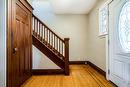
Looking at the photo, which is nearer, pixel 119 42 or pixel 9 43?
pixel 9 43

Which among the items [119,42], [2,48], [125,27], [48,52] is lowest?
[48,52]

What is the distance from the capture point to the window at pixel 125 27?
3492 millimetres

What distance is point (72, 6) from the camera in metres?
7.20

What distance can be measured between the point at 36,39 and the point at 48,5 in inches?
Result: 114

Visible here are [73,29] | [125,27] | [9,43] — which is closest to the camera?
[9,43]

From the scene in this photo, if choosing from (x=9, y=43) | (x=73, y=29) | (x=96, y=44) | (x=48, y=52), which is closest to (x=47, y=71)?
(x=48, y=52)

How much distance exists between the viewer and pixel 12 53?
3412 mm

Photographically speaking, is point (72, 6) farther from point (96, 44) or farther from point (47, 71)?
point (47, 71)

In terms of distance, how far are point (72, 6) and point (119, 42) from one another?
381 centimetres

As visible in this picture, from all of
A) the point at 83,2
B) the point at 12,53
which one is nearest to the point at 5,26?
the point at 12,53

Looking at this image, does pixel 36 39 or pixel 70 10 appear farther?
pixel 70 10

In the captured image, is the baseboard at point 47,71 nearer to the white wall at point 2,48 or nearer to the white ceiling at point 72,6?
the white wall at point 2,48

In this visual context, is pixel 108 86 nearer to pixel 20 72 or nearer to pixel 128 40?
pixel 128 40

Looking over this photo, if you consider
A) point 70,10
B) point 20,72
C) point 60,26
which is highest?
point 70,10
